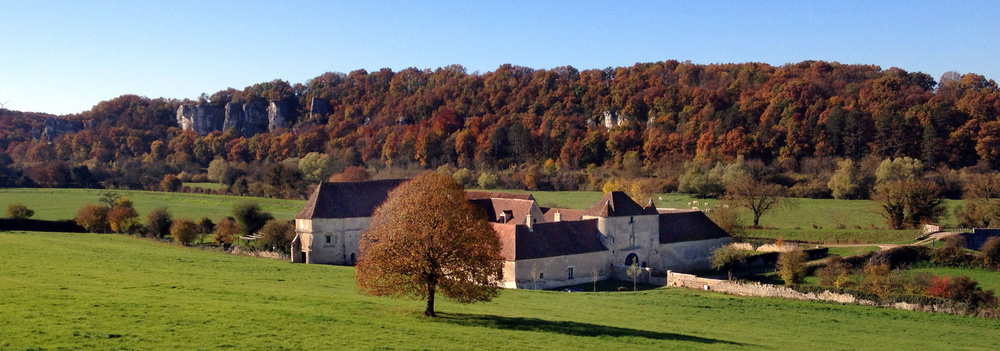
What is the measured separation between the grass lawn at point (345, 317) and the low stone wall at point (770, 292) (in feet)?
3.43

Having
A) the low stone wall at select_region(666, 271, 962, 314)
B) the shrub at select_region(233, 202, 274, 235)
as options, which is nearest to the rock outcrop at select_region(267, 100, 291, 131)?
the shrub at select_region(233, 202, 274, 235)

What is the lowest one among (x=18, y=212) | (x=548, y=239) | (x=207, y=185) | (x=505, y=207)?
(x=548, y=239)

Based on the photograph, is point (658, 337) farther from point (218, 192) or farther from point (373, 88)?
point (373, 88)

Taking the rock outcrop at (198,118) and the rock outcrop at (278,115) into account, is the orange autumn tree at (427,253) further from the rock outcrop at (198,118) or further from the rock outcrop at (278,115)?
the rock outcrop at (198,118)

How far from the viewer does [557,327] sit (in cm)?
2291

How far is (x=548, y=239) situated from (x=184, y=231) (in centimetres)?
2566

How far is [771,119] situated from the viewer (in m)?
87.9

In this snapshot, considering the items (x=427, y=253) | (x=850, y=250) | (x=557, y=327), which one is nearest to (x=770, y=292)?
(x=850, y=250)

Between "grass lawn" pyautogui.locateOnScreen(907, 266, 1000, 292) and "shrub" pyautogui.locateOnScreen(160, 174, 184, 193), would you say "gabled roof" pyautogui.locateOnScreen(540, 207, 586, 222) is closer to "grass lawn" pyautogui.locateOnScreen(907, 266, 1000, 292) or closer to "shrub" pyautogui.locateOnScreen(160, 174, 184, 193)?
"grass lawn" pyautogui.locateOnScreen(907, 266, 1000, 292)

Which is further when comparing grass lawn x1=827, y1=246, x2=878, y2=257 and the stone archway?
grass lawn x1=827, y1=246, x2=878, y2=257

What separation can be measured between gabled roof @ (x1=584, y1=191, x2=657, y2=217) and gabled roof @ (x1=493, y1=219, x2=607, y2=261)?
0.81 metres

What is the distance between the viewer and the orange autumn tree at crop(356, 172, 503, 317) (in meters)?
22.6

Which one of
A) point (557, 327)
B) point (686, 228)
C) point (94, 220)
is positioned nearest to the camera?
point (557, 327)

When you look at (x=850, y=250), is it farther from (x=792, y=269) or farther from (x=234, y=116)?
(x=234, y=116)
